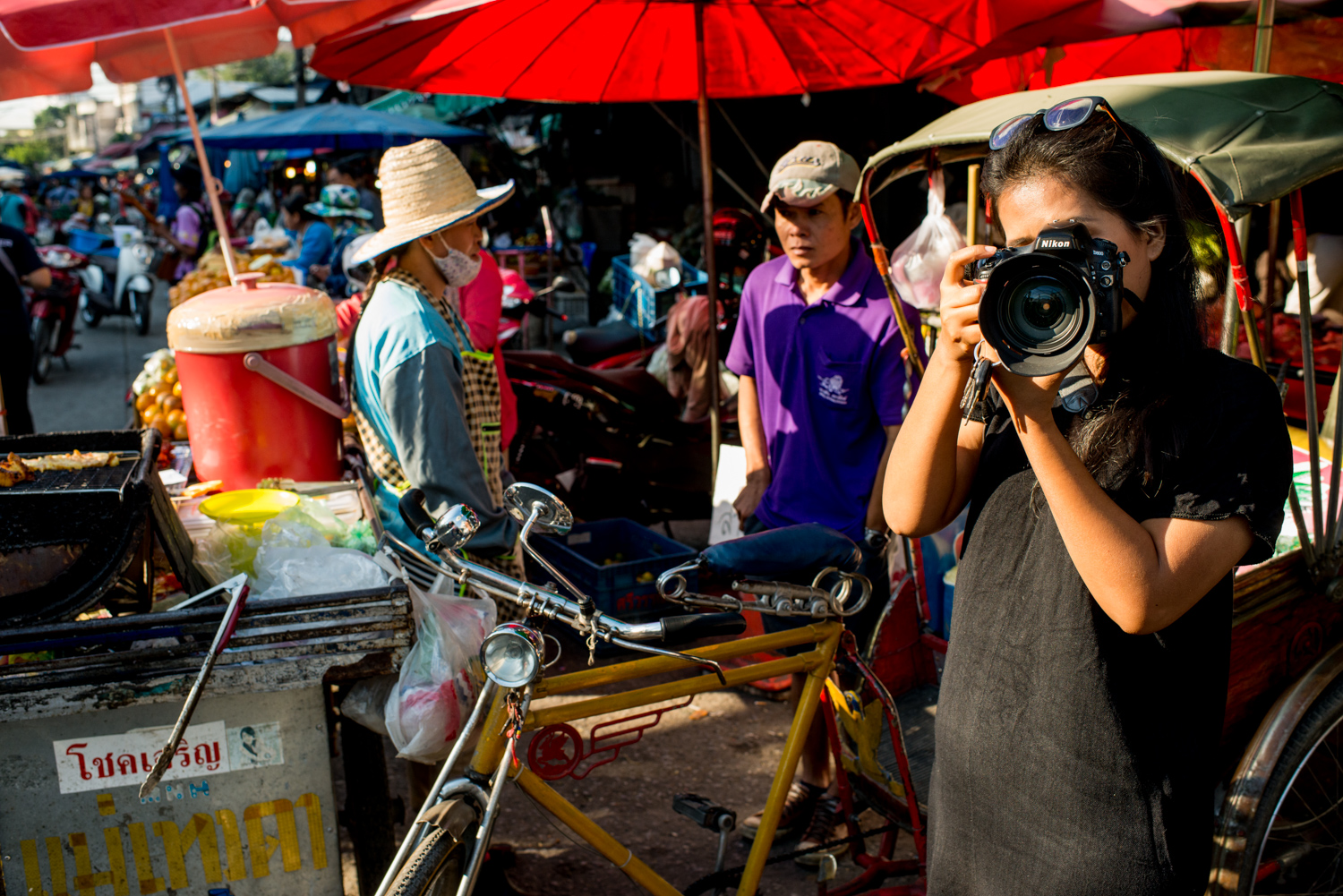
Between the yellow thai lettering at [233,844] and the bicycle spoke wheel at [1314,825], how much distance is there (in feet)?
7.58

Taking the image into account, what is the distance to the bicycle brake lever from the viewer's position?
1903 millimetres

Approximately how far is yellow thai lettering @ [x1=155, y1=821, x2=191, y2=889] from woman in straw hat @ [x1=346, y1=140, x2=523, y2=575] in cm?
87

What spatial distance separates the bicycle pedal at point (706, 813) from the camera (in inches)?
92.4

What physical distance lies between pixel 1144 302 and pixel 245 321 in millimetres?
2446

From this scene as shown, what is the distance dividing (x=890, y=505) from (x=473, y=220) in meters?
1.78

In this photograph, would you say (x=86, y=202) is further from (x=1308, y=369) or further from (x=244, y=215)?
(x=1308, y=369)

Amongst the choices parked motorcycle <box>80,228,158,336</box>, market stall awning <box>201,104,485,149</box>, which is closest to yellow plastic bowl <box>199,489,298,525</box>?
market stall awning <box>201,104,485,149</box>

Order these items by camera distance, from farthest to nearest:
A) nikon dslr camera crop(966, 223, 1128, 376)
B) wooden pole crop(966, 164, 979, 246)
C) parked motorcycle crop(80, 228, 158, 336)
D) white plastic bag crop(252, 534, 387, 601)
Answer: parked motorcycle crop(80, 228, 158, 336)
wooden pole crop(966, 164, 979, 246)
white plastic bag crop(252, 534, 387, 601)
nikon dslr camera crop(966, 223, 1128, 376)

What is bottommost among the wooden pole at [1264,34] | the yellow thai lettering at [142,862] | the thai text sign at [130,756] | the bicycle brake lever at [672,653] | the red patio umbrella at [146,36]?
the yellow thai lettering at [142,862]

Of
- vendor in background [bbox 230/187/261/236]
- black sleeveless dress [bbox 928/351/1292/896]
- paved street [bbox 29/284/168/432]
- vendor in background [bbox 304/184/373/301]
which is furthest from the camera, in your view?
vendor in background [bbox 230/187/261/236]

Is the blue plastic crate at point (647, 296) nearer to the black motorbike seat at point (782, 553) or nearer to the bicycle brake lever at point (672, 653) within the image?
the black motorbike seat at point (782, 553)

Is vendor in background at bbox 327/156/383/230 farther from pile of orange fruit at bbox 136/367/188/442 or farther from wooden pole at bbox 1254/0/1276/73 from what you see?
wooden pole at bbox 1254/0/1276/73

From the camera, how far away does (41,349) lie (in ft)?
31.3

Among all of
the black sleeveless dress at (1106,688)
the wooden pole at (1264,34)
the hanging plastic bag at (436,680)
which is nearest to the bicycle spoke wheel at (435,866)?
the hanging plastic bag at (436,680)
